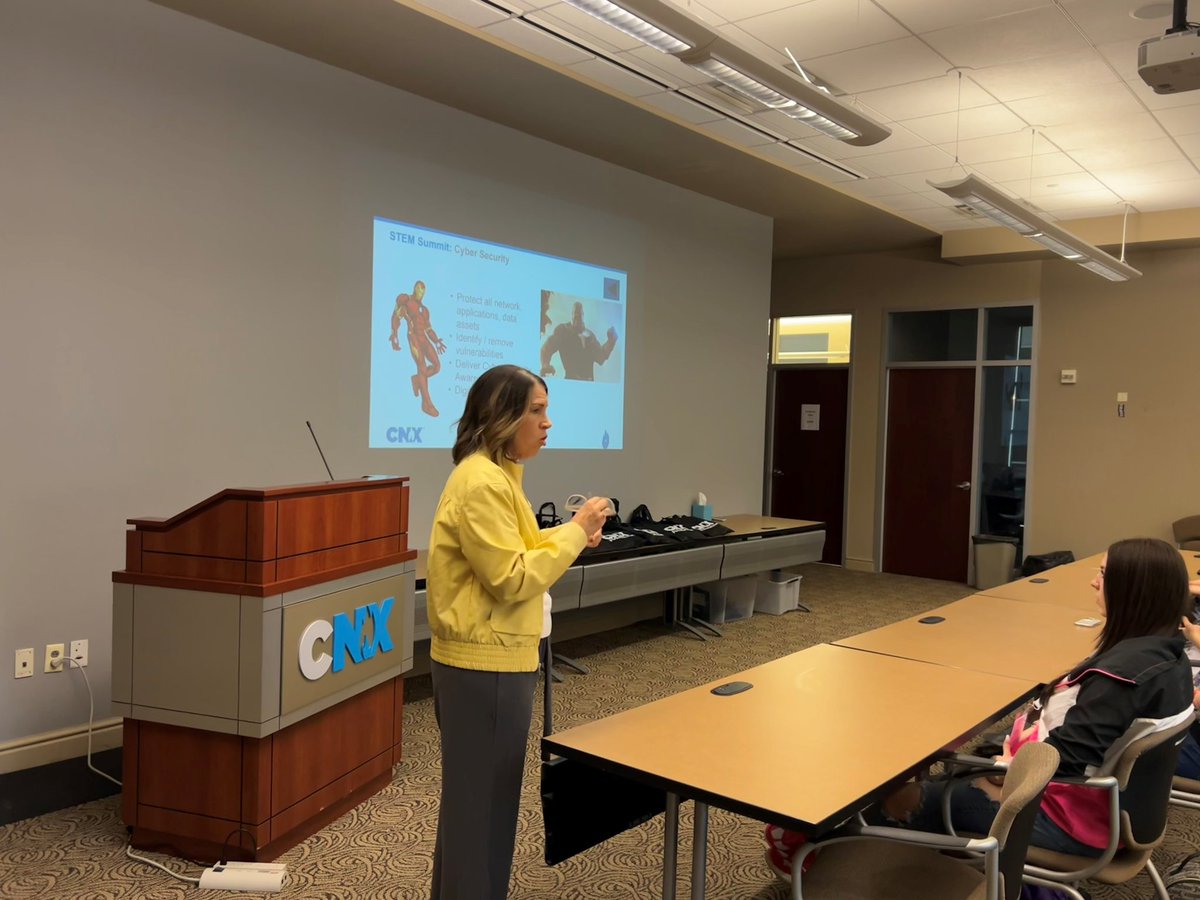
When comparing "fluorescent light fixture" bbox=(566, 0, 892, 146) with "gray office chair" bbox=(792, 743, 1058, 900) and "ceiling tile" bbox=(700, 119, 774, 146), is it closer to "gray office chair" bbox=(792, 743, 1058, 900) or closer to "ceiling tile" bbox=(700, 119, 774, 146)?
"ceiling tile" bbox=(700, 119, 774, 146)

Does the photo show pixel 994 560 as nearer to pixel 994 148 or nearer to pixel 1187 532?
pixel 1187 532

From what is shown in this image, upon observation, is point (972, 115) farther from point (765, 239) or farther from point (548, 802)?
point (548, 802)

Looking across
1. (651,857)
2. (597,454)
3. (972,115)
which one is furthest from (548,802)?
(972,115)

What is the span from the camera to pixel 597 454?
222 inches

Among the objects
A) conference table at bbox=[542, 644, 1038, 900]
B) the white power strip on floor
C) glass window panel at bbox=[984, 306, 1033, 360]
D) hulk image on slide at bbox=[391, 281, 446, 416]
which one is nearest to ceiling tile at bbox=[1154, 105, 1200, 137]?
glass window panel at bbox=[984, 306, 1033, 360]

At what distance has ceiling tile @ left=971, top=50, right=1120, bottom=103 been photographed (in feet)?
13.2

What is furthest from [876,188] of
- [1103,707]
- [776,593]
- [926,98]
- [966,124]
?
[1103,707]

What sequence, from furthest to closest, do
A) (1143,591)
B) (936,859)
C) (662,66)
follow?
(662,66)
(1143,591)
(936,859)

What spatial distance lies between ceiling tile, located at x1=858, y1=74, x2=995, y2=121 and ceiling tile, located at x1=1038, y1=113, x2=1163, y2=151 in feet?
2.26

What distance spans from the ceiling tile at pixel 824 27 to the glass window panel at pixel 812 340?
5.01 metres

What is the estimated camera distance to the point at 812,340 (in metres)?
9.06

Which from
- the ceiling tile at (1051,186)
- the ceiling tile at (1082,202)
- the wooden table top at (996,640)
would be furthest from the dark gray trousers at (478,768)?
the ceiling tile at (1082,202)

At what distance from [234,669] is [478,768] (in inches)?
43.1

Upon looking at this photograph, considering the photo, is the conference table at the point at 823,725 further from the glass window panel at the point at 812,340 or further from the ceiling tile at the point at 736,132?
the glass window panel at the point at 812,340
